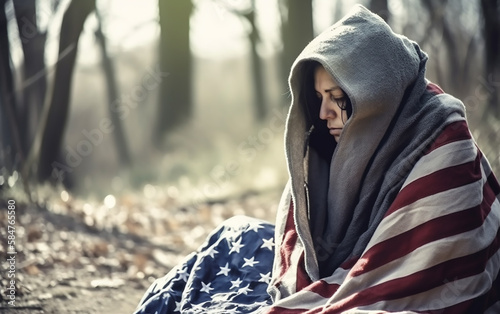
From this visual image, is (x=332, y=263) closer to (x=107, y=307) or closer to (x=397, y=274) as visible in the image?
(x=397, y=274)

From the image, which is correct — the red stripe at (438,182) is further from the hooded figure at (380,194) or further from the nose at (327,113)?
the nose at (327,113)

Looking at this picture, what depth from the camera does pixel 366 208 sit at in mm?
3023

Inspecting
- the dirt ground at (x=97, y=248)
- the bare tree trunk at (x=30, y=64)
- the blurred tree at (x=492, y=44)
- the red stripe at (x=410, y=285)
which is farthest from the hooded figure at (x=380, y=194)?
the blurred tree at (x=492, y=44)

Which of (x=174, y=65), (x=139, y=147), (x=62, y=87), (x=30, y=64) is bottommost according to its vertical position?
(x=139, y=147)

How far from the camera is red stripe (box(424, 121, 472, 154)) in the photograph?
2.83 m

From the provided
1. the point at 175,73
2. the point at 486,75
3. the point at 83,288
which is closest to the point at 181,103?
the point at 175,73

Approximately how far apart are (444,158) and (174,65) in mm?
12314

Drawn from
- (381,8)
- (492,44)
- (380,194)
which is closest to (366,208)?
(380,194)

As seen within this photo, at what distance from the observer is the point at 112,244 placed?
6594 millimetres

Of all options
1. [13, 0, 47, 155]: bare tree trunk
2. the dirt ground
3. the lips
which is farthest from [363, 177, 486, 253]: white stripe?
[13, 0, 47, 155]: bare tree trunk

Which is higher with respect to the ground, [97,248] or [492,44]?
[492,44]

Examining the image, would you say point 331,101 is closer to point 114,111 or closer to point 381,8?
point 381,8

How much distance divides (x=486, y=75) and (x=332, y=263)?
27.7 ft

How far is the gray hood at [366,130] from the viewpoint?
116 inches
